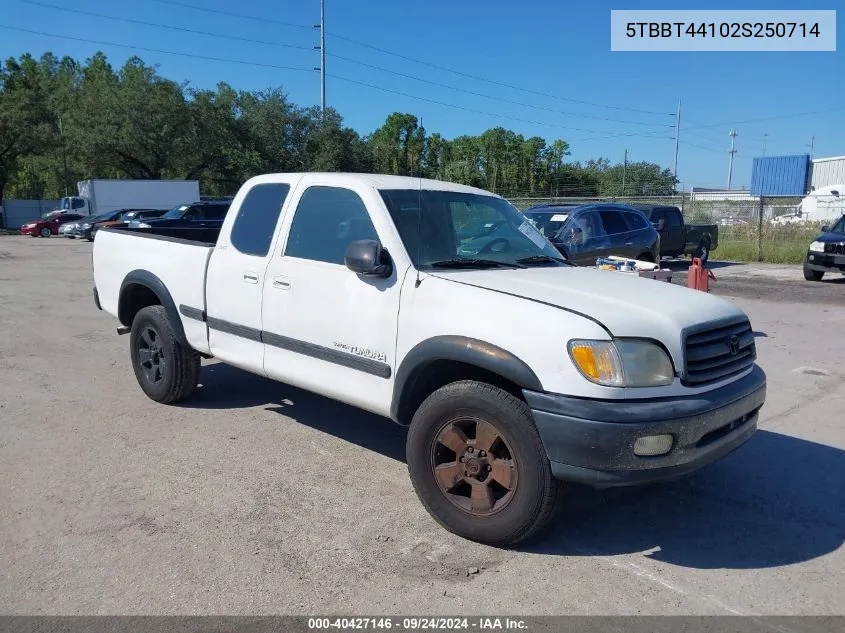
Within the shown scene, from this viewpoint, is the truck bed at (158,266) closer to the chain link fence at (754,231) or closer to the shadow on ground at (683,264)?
the chain link fence at (754,231)

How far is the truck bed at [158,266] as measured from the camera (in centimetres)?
518

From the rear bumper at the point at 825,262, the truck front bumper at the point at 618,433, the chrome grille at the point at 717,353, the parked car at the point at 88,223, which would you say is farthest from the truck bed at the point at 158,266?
the parked car at the point at 88,223

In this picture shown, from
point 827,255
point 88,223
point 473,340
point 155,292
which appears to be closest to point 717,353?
point 473,340

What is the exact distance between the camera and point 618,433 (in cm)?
301

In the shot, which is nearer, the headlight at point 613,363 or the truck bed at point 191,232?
the headlight at point 613,363

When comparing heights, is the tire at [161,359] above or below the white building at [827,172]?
below

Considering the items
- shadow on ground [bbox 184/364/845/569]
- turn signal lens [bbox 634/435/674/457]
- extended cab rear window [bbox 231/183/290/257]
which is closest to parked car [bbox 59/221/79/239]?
extended cab rear window [bbox 231/183/290/257]

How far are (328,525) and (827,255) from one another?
15518mm

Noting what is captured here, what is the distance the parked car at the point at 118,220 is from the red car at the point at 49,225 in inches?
176

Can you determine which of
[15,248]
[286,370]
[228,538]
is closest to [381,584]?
[228,538]

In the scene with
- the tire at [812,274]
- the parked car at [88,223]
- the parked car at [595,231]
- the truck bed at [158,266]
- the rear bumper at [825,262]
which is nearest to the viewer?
the truck bed at [158,266]

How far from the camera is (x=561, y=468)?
3104mm

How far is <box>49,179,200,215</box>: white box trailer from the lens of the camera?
3838 cm

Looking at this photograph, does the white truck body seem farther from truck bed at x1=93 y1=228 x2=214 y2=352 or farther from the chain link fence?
truck bed at x1=93 y1=228 x2=214 y2=352
